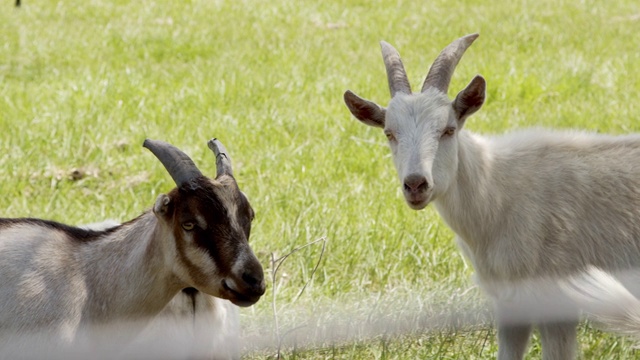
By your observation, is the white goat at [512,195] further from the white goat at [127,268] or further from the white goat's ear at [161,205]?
the white goat's ear at [161,205]

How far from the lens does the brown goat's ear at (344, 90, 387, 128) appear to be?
4.88 meters

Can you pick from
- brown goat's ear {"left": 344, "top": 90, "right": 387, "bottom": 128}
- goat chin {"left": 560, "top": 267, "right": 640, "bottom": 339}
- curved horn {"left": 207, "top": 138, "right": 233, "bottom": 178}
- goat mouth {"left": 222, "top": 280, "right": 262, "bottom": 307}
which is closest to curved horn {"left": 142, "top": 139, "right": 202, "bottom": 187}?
curved horn {"left": 207, "top": 138, "right": 233, "bottom": 178}

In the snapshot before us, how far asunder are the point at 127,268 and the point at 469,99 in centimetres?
171

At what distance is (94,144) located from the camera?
7.36m

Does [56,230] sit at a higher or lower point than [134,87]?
lower

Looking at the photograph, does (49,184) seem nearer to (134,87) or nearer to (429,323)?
(134,87)

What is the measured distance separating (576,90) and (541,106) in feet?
1.95

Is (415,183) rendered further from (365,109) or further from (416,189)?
(365,109)

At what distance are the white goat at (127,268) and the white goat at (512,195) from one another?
94 centimetres

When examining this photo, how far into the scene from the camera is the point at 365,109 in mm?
4922

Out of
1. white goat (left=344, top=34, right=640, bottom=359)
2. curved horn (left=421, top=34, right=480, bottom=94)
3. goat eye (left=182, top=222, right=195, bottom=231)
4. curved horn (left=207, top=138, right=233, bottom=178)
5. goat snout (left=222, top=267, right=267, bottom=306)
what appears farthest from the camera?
curved horn (left=421, top=34, right=480, bottom=94)

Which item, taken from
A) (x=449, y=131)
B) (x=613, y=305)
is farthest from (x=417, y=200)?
(x=613, y=305)

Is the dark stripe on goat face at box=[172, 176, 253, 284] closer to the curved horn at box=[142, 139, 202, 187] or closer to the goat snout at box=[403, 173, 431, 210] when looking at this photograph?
the curved horn at box=[142, 139, 202, 187]

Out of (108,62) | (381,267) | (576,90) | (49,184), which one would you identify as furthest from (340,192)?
(108,62)
